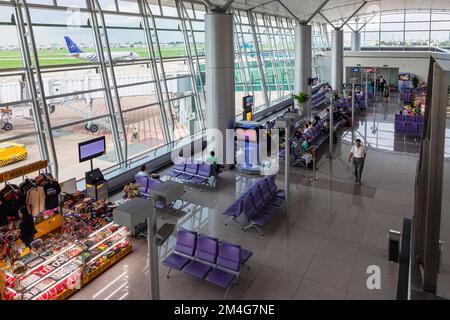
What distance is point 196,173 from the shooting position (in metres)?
12.5

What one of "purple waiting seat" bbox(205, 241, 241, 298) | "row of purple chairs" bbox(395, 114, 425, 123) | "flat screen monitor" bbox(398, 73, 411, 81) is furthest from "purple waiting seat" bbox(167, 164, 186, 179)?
"flat screen monitor" bbox(398, 73, 411, 81)

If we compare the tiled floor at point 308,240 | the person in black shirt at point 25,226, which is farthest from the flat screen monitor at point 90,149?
the tiled floor at point 308,240

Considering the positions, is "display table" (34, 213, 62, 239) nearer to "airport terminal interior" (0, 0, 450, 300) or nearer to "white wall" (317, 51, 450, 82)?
"airport terminal interior" (0, 0, 450, 300)

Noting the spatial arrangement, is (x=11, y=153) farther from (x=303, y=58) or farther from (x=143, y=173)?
(x=303, y=58)

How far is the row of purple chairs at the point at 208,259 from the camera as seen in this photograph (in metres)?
6.85

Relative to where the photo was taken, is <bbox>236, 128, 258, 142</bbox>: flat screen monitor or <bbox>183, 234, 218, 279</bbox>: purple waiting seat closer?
<bbox>183, 234, 218, 279</bbox>: purple waiting seat

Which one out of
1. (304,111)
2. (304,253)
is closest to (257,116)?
(304,111)

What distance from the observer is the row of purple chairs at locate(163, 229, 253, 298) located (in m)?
6.85

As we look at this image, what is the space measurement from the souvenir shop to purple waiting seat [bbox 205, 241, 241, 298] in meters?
2.24

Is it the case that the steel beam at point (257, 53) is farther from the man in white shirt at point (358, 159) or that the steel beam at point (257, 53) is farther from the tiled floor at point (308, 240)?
the man in white shirt at point (358, 159)

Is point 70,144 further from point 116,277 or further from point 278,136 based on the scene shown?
point 116,277

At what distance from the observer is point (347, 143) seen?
1795 centimetres

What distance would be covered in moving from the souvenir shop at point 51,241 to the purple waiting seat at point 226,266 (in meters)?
2.24
